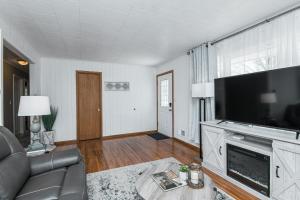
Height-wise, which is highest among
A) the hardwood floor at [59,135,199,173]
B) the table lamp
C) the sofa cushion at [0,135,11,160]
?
the table lamp

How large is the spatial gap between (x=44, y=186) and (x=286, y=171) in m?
2.53

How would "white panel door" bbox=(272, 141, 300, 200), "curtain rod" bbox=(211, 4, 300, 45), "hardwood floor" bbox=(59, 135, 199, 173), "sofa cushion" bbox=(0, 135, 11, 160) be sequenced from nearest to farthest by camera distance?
1. "sofa cushion" bbox=(0, 135, 11, 160)
2. "white panel door" bbox=(272, 141, 300, 200)
3. "curtain rod" bbox=(211, 4, 300, 45)
4. "hardwood floor" bbox=(59, 135, 199, 173)

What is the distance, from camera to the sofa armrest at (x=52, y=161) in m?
1.86

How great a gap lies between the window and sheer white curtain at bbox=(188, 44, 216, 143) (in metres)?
1.31

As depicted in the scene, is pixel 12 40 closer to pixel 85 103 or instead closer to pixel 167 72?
pixel 85 103

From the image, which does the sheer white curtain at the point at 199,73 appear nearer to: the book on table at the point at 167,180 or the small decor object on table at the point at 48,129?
the book on table at the point at 167,180

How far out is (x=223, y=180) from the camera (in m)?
2.50

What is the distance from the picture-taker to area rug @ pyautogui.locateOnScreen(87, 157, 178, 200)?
2.07 m

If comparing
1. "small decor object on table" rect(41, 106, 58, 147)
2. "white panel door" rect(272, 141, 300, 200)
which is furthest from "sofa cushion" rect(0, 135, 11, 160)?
"white panel door" rect(272, 141, 300, 200)

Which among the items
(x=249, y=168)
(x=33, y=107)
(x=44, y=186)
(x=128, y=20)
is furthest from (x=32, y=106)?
(x=249, y=168)

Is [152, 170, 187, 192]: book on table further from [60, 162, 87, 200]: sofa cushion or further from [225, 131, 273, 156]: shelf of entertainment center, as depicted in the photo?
[225, 131, 273, 156]: shelf of entertainment center

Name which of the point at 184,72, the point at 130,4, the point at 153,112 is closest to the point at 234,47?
the point at 184,72

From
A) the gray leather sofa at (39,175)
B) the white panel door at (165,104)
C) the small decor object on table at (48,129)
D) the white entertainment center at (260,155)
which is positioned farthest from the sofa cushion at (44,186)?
the white panel door at (165,104)

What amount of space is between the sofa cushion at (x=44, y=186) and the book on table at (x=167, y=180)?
94 centimetres
